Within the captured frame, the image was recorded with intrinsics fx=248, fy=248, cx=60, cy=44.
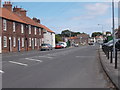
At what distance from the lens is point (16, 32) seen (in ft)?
155

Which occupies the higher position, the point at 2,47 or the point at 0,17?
the point at 0,17

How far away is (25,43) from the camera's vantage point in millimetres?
52125

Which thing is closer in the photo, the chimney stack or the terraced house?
the terraced house

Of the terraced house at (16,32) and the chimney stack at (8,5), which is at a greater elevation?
the chimney stack at (8,5)

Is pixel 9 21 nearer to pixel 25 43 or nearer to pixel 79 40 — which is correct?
pixel 25 43

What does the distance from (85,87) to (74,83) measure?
2.96ft

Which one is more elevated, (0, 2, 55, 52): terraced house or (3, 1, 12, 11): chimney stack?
(3, 1, 12, 11): chimney stack

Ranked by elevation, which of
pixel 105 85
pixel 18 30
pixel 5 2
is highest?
pixel 5 2

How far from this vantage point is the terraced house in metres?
41.8

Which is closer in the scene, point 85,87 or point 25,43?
point 85,87

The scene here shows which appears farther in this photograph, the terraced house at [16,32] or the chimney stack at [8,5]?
the chimney stack at [8,5]

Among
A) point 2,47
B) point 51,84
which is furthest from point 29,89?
point 2,47

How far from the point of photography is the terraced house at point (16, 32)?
137ft

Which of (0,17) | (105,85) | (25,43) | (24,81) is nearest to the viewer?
(105,85)
